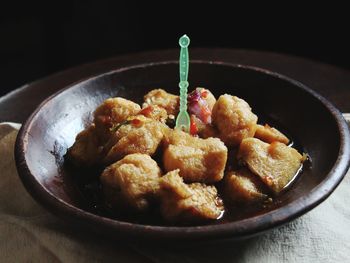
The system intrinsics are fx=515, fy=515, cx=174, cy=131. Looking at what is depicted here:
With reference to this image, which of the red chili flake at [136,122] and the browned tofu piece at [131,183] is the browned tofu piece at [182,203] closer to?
the browned tofu piece at [131,183]

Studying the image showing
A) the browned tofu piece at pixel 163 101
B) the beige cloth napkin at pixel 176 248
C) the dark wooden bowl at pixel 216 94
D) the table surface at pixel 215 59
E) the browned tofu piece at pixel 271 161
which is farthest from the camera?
the table surface at pixel 215 59

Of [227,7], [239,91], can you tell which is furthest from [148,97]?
[227,7]

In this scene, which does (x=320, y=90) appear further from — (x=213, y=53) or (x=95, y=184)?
(x=95, y=184)

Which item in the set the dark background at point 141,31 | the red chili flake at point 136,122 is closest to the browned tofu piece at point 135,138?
the red chili flake at point 136,122

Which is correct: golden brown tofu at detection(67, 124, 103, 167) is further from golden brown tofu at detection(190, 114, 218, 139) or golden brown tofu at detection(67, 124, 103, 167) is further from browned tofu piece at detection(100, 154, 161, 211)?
golden brown tofu at detection(190, 114, 218, 139)

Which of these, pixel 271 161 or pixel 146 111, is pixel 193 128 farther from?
pixel 271 161

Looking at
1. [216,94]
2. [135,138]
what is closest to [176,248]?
[135,138]
